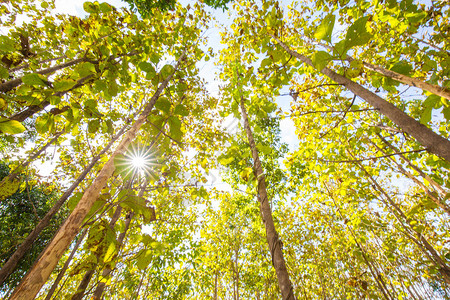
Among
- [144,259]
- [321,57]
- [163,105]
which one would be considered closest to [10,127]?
[163,105]

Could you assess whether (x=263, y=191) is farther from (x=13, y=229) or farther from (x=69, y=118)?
(x=13, y=229)

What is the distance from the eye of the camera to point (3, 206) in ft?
26.7

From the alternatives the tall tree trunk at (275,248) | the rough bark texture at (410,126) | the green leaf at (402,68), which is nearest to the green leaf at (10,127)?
the tall tree trunk at (275,248)

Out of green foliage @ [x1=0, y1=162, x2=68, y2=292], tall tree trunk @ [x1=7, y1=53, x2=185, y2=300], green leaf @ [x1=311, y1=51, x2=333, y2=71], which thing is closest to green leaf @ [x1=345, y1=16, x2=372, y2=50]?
green leaf @ [x1=311, y1=51, x2=333, y2=71]

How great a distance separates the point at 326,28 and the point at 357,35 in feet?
0.63

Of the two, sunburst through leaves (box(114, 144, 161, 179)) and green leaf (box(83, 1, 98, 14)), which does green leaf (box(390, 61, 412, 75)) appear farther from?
green leaf (box(83, 1, 98, 14))

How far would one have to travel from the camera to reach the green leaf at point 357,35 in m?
0.99

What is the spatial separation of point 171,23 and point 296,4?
9.36 feet

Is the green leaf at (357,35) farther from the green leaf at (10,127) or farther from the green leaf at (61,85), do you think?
the green leaf at (10,127)

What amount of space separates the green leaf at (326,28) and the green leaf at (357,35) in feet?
0.42

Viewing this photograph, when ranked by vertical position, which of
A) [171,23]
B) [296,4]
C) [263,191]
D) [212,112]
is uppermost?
[296,4]

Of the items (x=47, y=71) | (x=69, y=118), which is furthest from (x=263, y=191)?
(x=47, y=71)

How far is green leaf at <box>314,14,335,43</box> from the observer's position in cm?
110

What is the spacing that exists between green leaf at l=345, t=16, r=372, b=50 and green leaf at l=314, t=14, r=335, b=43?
0.13 metres
